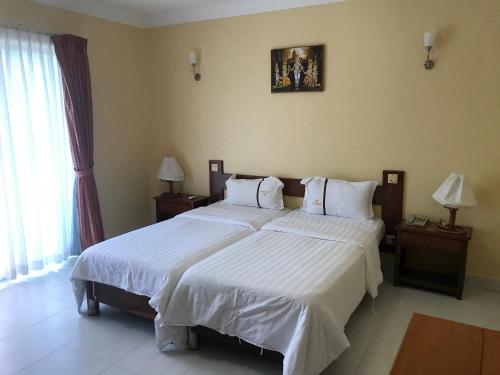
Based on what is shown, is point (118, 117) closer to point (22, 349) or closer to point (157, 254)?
point (157, 254)

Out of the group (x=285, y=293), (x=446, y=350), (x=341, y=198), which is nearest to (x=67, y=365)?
(x=285, y=293)

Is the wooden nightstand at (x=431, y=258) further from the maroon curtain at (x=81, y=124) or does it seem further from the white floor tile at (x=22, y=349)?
the maroon curtain at (x=81, y=124)

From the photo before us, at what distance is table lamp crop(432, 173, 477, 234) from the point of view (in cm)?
291

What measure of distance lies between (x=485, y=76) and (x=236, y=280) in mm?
2423

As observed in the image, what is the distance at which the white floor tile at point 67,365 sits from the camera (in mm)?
2254

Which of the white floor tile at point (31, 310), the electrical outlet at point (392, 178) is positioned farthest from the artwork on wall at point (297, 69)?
the white floor tile at point (31, 310)

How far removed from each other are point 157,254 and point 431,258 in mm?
2279

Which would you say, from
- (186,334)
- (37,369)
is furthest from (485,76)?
(37,369)

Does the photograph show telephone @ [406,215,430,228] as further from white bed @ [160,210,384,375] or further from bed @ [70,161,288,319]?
bed @ [70,161,288,319]

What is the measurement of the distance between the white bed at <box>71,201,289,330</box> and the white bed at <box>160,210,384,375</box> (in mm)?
125

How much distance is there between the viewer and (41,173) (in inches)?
139

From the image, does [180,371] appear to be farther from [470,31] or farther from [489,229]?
[470,31]

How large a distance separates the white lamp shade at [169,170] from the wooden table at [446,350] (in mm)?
3176

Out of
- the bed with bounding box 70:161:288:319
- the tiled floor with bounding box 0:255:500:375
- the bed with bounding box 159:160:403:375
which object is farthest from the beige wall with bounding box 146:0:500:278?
the bed with bounding box 70:161:288:319
